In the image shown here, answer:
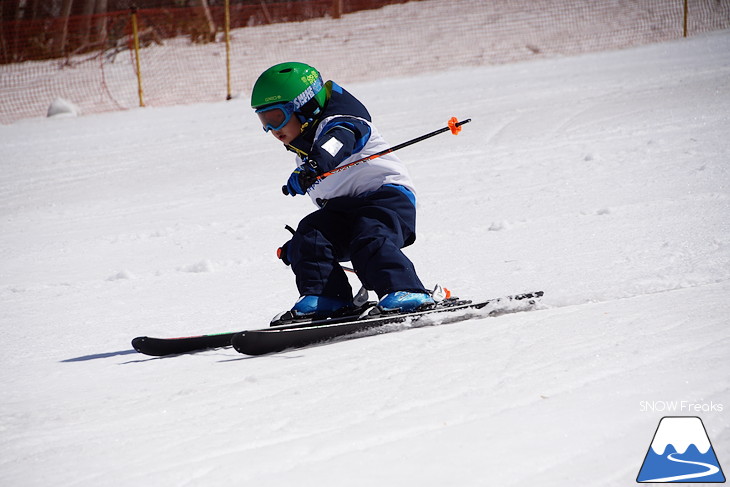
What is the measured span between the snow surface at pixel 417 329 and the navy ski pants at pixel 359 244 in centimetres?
34

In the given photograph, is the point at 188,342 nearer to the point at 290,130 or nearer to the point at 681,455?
the point at 290,130

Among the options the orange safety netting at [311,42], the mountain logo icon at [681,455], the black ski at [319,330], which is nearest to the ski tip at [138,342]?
the black ski at [319,330]

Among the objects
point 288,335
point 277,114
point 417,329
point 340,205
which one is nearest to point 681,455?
point 417,329

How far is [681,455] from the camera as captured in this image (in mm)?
2357

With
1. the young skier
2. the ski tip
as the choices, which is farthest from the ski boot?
the ski tip

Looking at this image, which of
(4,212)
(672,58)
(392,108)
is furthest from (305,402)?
(672,58)

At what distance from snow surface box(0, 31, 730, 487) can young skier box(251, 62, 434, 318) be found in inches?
14.4

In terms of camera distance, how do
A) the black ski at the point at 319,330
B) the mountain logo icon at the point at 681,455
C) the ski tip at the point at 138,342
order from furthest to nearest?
the ski tip at the point at 138,342, the black ski at the point at 319,330, the mountain logo icon at the point at 681,455

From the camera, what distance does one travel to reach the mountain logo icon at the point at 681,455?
225cm

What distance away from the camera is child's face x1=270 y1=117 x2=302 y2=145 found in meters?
4.07

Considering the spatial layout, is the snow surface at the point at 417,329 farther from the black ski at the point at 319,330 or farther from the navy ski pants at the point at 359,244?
the navy ski pants at the point at 359,244

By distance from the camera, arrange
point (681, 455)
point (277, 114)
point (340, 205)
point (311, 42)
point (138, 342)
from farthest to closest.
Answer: point (311, 42) → point (340, 205) → point (277, 114) → point (138, 342) → point (681, 455)

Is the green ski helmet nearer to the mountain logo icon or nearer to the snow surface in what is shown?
the snow surface

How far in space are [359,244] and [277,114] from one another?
2.50 ft
